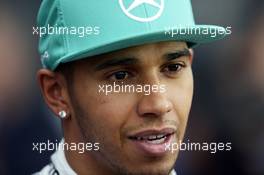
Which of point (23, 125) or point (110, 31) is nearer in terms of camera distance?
point (110, 31)

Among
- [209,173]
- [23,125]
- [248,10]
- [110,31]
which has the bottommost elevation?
[209,173]

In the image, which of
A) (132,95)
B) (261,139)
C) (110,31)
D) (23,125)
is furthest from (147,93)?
(261,139)

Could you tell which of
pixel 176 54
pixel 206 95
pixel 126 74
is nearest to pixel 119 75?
pixel 126 74

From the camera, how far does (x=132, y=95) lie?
116 cm

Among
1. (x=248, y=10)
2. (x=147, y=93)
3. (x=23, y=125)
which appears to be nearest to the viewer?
(x=147, y=93)

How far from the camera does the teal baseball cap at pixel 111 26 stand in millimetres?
1136

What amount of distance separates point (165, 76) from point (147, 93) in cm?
7

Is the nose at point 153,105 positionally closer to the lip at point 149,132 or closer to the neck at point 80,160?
the lip at point 149,132

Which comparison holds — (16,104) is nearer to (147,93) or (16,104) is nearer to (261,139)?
(147,93)

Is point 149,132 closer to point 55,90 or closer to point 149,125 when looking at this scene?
point 149,125

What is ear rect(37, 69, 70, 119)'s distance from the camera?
48.6 inches

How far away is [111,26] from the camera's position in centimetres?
116

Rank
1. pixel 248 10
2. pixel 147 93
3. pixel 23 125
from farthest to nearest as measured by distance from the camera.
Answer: pixel 248 10 → pixel 23 125 → pixel 147 93

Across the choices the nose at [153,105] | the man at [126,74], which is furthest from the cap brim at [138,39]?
the nose at [153,105]
